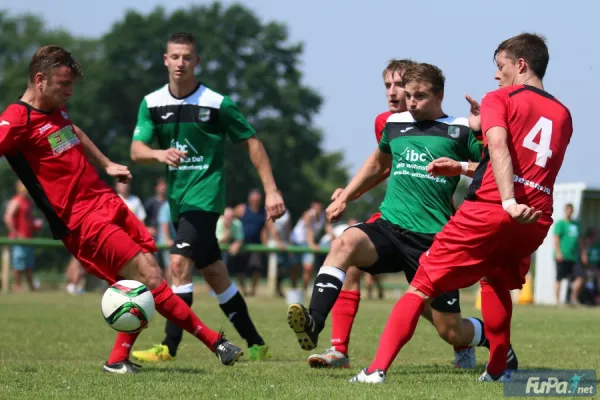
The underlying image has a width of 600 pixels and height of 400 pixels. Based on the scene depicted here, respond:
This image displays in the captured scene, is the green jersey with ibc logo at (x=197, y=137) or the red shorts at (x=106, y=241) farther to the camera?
the green jersey with ibc logo at (x=197, y=137)

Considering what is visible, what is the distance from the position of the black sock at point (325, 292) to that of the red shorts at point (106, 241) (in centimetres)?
136

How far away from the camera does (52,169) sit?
300 inches

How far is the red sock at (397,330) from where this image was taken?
657 centimetres

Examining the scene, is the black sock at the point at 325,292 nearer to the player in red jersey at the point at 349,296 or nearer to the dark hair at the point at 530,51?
the player in red jersey at the point at 349,296

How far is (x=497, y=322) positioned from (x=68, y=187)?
3212 mm

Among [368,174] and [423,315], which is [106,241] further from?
[423,315]

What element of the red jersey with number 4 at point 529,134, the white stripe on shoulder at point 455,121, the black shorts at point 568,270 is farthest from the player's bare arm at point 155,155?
the black shorts at point 568,270

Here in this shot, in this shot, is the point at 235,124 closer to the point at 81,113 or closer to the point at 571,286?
the point at 571,286

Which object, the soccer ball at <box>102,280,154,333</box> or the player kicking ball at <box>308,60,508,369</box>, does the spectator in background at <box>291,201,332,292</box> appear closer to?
the player kicking ball at <box>308,60,508,369</box>

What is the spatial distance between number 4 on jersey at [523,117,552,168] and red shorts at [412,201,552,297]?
393mm

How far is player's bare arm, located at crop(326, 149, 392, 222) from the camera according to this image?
813cm

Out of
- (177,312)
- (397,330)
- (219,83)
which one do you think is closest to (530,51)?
(397,330)

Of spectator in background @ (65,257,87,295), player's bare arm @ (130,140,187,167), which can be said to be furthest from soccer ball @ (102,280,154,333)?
spectator in background @ (65,257,87,295)

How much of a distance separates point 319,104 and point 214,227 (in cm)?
5999
